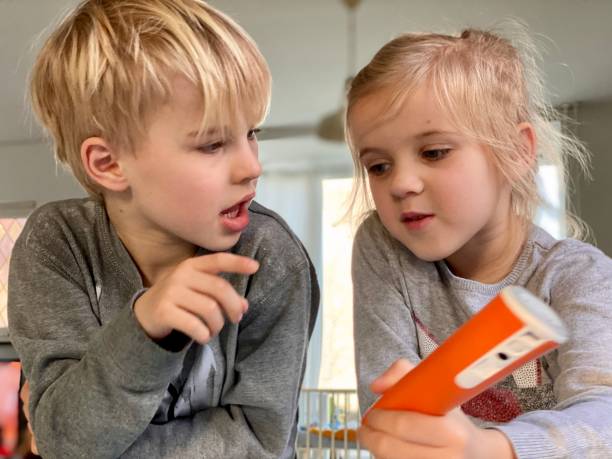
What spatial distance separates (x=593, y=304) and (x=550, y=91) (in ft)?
3.12

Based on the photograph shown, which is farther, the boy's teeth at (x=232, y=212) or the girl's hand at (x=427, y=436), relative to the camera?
the boy's teeth at (x=232, y=212)

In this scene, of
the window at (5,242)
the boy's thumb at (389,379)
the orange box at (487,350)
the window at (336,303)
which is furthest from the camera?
the window at (336,303)

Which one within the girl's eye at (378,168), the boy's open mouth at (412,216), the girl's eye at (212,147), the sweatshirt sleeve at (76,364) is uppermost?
the girl's eye at (212,147)

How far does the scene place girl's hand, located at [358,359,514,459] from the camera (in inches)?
13.2

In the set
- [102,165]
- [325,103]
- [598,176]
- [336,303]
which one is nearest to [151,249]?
[102,165]

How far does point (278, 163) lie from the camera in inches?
73.5

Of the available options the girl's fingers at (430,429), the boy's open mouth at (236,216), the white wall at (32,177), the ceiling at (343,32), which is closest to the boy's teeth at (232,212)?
the boy's open mouth at (236,216)

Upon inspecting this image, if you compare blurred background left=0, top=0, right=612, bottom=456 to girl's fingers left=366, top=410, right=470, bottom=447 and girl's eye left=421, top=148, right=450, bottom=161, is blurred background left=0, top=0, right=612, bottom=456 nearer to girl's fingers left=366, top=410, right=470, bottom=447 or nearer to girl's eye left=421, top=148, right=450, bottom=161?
girl's eye left=421, top=148, right=450, bottom=161

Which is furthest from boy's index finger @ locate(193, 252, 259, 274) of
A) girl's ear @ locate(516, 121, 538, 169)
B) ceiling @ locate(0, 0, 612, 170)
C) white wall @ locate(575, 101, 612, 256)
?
white wall @ locate(575, 101, 612, 256)

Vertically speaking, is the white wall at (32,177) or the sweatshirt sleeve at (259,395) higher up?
the sweatshirt sleeve at (259,395)

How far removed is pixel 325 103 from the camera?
1.75 metres

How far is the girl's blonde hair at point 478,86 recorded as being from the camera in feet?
1.90

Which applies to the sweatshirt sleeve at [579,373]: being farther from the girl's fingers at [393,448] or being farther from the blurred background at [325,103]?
the blurred background at [325,103]

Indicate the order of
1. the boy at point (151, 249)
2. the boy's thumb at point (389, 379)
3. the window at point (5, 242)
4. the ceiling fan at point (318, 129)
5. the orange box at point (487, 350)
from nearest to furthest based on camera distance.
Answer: the orange box at point (487, 350) → the boy's thumb at point (389, 379) → the boy at point (151, 249) → the window at point (5, 242) → the ceiling fan at point (318, 129)
